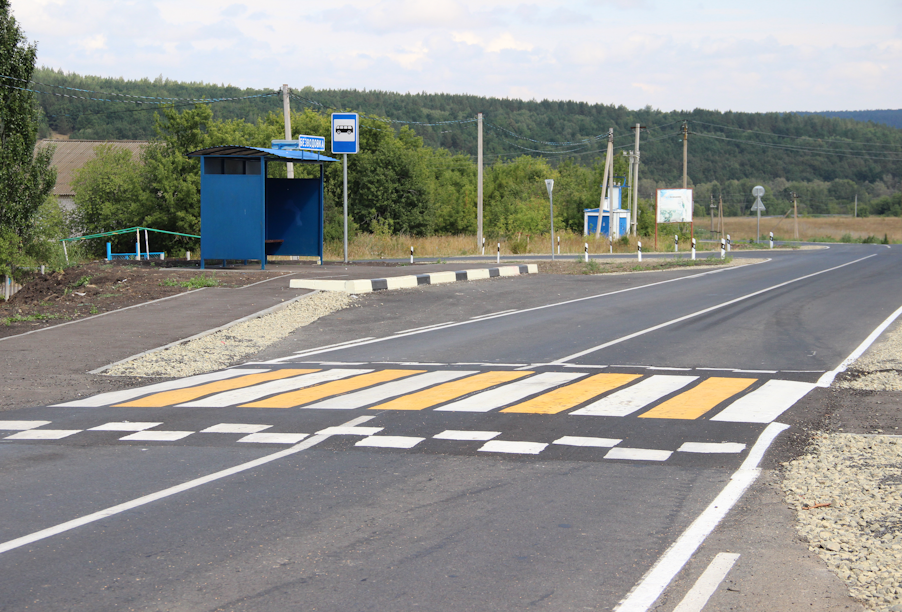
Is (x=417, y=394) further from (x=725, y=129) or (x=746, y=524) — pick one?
(x=725, y=129)

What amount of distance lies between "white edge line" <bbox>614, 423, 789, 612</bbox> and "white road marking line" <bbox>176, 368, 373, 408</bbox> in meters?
4.95

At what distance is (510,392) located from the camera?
8836mm

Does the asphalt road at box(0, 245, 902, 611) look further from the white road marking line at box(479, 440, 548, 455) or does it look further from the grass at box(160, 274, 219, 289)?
the grass at box(160, 274, 219, 289)

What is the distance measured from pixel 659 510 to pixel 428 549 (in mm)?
1539

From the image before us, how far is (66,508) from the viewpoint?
200 inches

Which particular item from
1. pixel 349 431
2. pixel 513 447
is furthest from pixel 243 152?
pixel 513 447

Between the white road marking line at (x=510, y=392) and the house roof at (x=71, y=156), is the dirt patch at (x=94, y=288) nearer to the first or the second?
the white road marking line at (x=510, y=392)

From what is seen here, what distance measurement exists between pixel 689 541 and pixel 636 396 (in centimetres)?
418

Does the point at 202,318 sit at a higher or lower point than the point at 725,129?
lower

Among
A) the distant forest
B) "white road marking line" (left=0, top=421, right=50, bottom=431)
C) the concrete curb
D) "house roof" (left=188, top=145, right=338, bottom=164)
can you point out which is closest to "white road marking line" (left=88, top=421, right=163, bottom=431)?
"white road marking line" (left=0, top=421, right=50, bottom=431)

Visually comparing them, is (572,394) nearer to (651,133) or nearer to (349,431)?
(349,431)

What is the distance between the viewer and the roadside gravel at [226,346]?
10555 mm

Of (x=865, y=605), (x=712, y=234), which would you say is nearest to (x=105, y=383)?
(x=865, y=605)

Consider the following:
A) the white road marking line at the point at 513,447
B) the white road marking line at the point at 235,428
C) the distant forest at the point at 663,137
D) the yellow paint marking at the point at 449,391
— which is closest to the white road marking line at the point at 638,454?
the white road marking line at the point at 513,447
